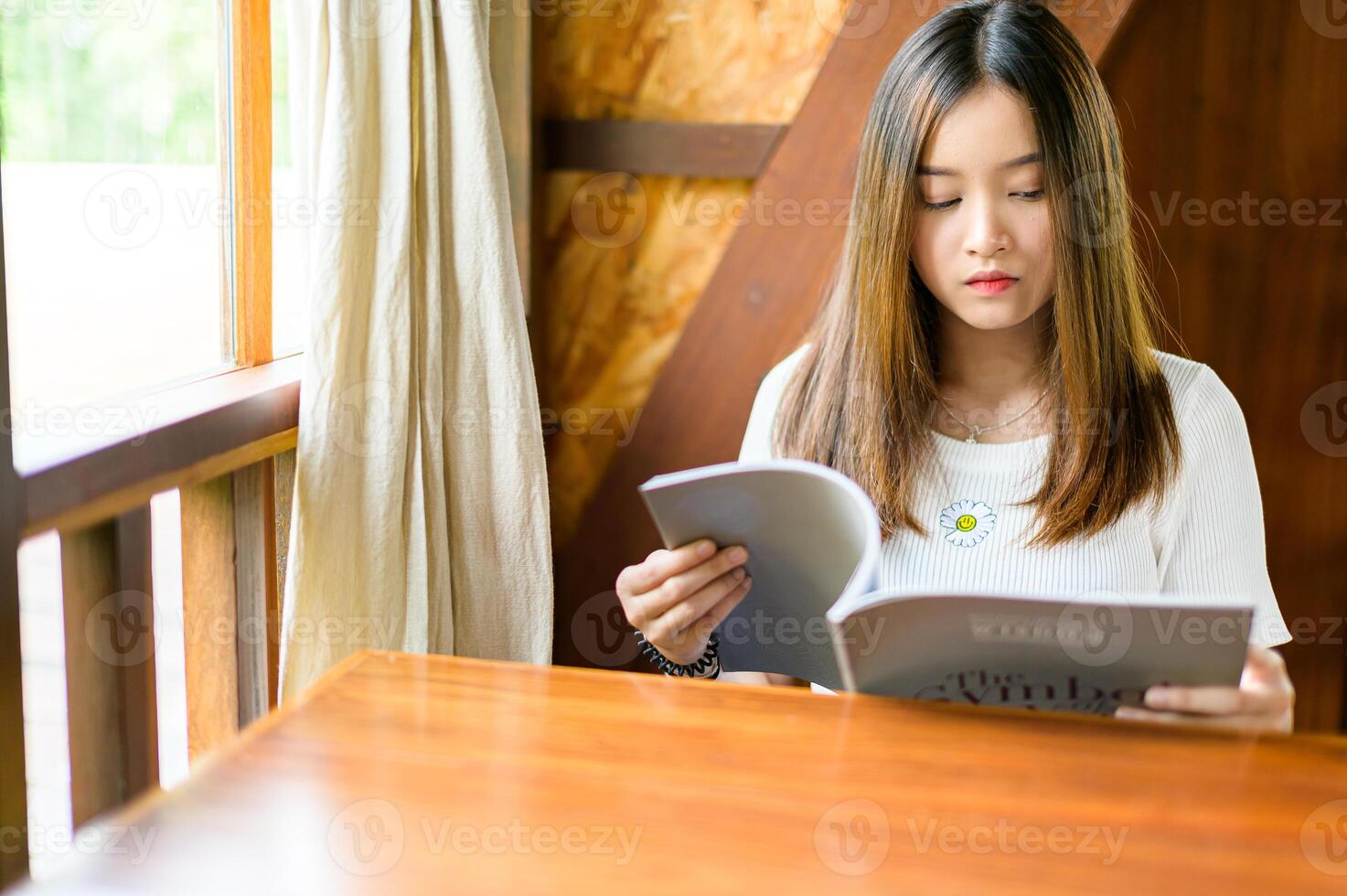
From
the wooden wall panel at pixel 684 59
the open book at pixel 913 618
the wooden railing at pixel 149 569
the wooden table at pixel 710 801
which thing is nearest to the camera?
the wooden table at pixel 710 801

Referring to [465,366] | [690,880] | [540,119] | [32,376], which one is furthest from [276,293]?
[690,880]

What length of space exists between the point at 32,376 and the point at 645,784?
3.16 ft

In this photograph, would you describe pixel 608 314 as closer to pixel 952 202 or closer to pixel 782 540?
pixel 952 202

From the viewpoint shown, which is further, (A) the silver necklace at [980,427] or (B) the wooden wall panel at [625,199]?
(B) the wooden wall panel at [625,199]

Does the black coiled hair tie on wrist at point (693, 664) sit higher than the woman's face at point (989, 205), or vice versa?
the woman's face at point (989, 205)

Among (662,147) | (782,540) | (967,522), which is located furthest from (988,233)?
(662,147)

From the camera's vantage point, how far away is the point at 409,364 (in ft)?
5.95

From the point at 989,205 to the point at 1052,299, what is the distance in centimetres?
Result: 17

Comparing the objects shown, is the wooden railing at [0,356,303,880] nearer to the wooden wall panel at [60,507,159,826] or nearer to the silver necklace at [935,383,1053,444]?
the wooden wall panel at [60,507,159,826]

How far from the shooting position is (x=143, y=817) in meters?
0.80

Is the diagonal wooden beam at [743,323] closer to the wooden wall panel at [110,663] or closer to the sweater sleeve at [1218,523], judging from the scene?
the sweater sleeve at [1218,523]

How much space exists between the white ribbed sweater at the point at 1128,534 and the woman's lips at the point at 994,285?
→ 0.19 meters

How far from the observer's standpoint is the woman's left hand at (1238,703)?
98 centimetres

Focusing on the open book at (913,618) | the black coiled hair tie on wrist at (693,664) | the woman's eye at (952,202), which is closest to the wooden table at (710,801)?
the open book at (913,618)
